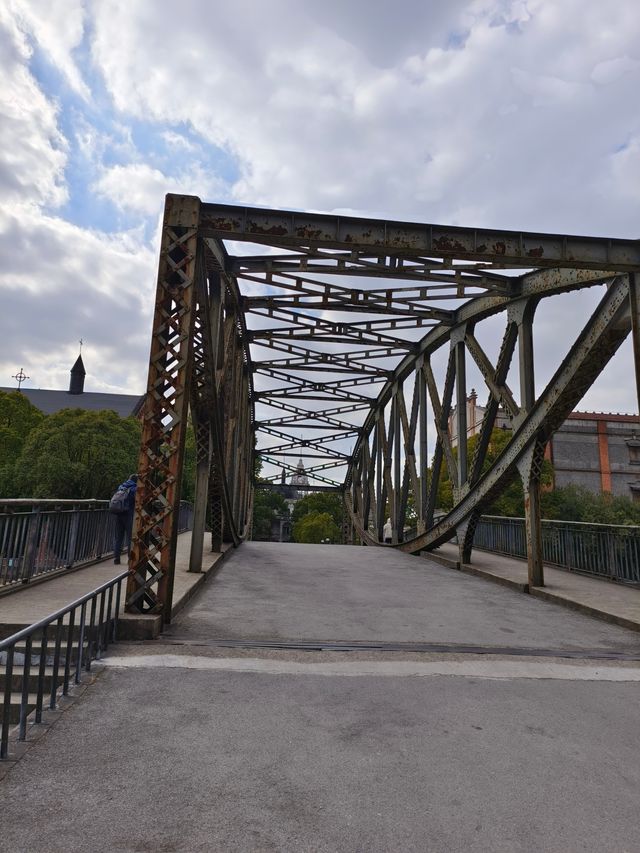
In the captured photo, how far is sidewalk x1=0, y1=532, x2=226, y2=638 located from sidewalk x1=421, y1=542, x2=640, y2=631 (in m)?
6.00

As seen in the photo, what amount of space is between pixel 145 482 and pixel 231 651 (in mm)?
2244

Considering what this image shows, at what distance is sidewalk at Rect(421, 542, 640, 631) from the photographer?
7785mm

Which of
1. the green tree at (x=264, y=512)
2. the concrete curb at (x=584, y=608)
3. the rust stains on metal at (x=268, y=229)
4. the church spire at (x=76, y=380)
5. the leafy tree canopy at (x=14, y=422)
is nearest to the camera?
the concrete curb at (x=584, y=608)

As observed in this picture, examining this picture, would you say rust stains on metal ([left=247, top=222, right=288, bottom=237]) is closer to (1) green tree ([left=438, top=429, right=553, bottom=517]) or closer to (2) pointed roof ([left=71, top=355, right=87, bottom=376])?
(1) green tree ([left=438, top=429, right=553, bottom=517])

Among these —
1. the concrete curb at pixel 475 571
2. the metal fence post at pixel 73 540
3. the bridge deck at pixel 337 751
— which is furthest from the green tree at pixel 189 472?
the bridge deck at pixel 337 751

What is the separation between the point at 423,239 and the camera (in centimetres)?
828

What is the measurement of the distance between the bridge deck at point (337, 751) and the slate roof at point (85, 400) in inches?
3015

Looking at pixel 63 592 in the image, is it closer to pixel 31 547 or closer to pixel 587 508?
pixel 31 547

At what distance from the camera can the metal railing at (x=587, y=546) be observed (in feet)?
35.4

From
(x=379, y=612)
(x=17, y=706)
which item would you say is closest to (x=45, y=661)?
(x=17, y=706)

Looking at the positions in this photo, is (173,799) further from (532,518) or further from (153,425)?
(532,518)

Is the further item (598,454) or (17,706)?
(598,454)

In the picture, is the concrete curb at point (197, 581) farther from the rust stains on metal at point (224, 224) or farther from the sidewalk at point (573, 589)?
the sidewalk at point (573, 589)

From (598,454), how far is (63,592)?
47.5 metres
